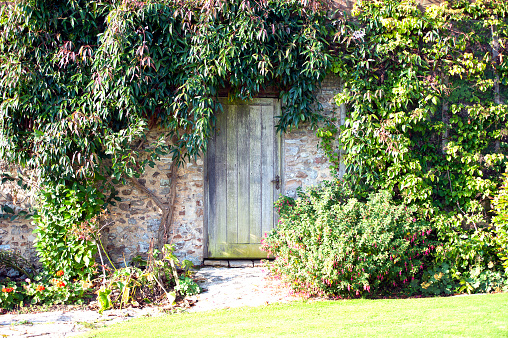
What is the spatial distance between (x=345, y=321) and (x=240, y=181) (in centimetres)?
277

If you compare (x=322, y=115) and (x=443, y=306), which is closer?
(x=443, y=306)

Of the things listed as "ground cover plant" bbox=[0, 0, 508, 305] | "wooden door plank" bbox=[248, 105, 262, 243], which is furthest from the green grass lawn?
"wooden door plank" bbox=[248, 105, 262, 243]

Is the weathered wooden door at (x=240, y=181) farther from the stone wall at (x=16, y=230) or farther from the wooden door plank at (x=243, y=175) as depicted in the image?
the stone wall at (x=16, y=230)

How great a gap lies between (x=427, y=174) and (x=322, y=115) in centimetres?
162

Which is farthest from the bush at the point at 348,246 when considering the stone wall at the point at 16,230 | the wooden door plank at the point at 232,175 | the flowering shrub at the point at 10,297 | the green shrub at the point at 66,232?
the stone wall at the point at 16,230

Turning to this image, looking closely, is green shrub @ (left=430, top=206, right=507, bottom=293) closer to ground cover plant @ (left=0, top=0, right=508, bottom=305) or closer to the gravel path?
ground cover plant @ (left=0, top=0, right=508, bottom=305)

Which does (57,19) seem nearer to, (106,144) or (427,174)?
Result: (106,144)

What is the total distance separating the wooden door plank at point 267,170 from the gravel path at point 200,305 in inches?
32.2

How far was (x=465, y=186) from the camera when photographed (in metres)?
5.30

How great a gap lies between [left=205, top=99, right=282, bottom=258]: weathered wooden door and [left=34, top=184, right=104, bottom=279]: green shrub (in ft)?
5.33

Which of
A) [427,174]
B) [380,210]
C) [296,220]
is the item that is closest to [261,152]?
[296,220]

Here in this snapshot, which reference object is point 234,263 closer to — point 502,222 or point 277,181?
point 277,181

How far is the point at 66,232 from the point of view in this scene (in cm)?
495

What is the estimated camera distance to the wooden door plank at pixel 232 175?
575 cm
